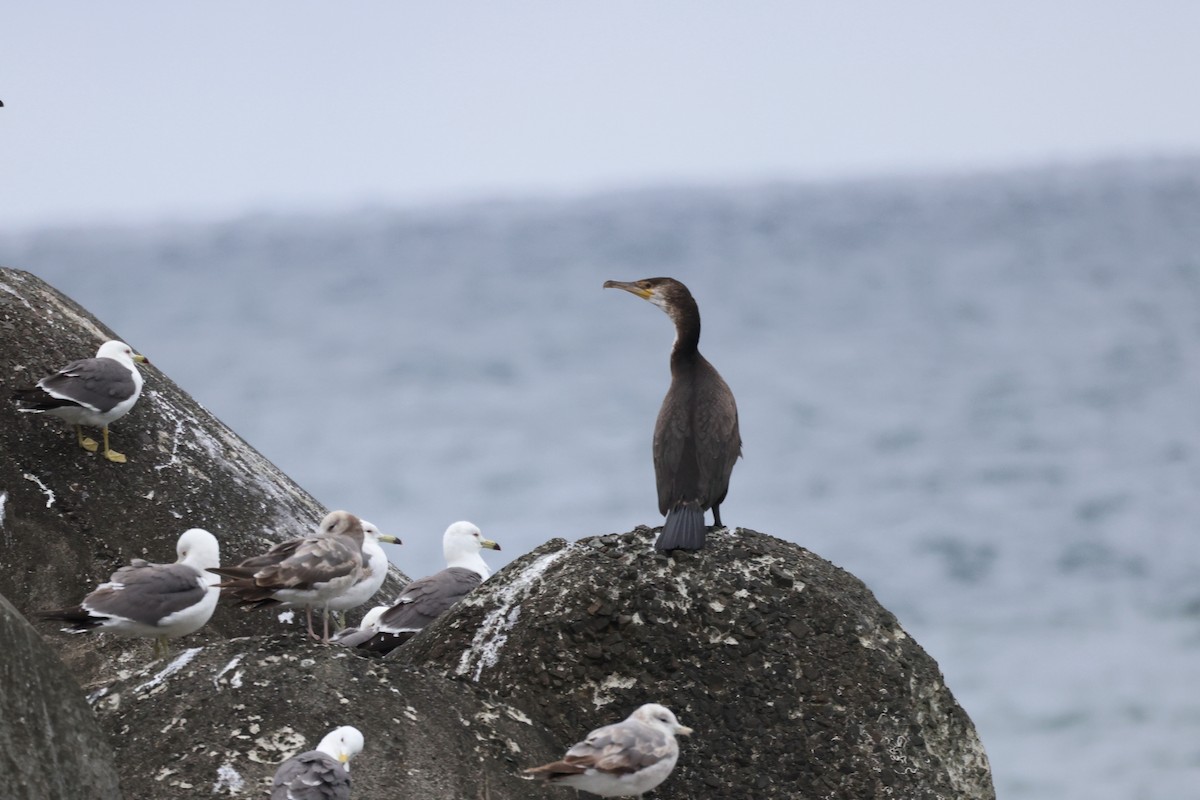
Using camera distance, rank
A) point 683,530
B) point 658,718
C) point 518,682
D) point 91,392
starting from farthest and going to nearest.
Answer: point 91,392
point 683,530
point 518,682
point 658,718

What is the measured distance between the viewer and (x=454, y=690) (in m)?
8.39

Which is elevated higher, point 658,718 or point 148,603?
point 148,603

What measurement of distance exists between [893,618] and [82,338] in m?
6.46

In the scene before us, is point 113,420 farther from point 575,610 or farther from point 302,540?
point 575,610

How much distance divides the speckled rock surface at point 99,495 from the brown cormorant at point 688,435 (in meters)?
3.16

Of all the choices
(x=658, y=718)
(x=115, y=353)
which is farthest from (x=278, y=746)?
(x=115, y=353)

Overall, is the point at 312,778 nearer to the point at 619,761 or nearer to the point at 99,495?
the point at 619,761

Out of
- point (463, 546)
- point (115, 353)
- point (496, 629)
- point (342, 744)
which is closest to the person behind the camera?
point (342, 744)

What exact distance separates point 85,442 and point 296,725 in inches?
166

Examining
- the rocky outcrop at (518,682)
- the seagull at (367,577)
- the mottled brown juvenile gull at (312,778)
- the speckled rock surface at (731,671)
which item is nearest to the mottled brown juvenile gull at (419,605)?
the seagull at (367,577)

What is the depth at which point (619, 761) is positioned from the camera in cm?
727

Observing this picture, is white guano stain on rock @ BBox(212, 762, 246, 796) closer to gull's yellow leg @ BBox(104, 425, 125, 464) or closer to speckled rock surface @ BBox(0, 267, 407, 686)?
speckled rock surface @ BBox(0, 267, 407, 686)

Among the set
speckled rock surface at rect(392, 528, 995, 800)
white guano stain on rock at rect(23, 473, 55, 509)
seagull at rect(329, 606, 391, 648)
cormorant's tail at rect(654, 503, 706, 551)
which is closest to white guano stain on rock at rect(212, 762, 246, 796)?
speckled rock surface at rect(392, 528, 995, 800)

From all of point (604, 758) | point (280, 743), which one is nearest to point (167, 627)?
point (280, 743)
